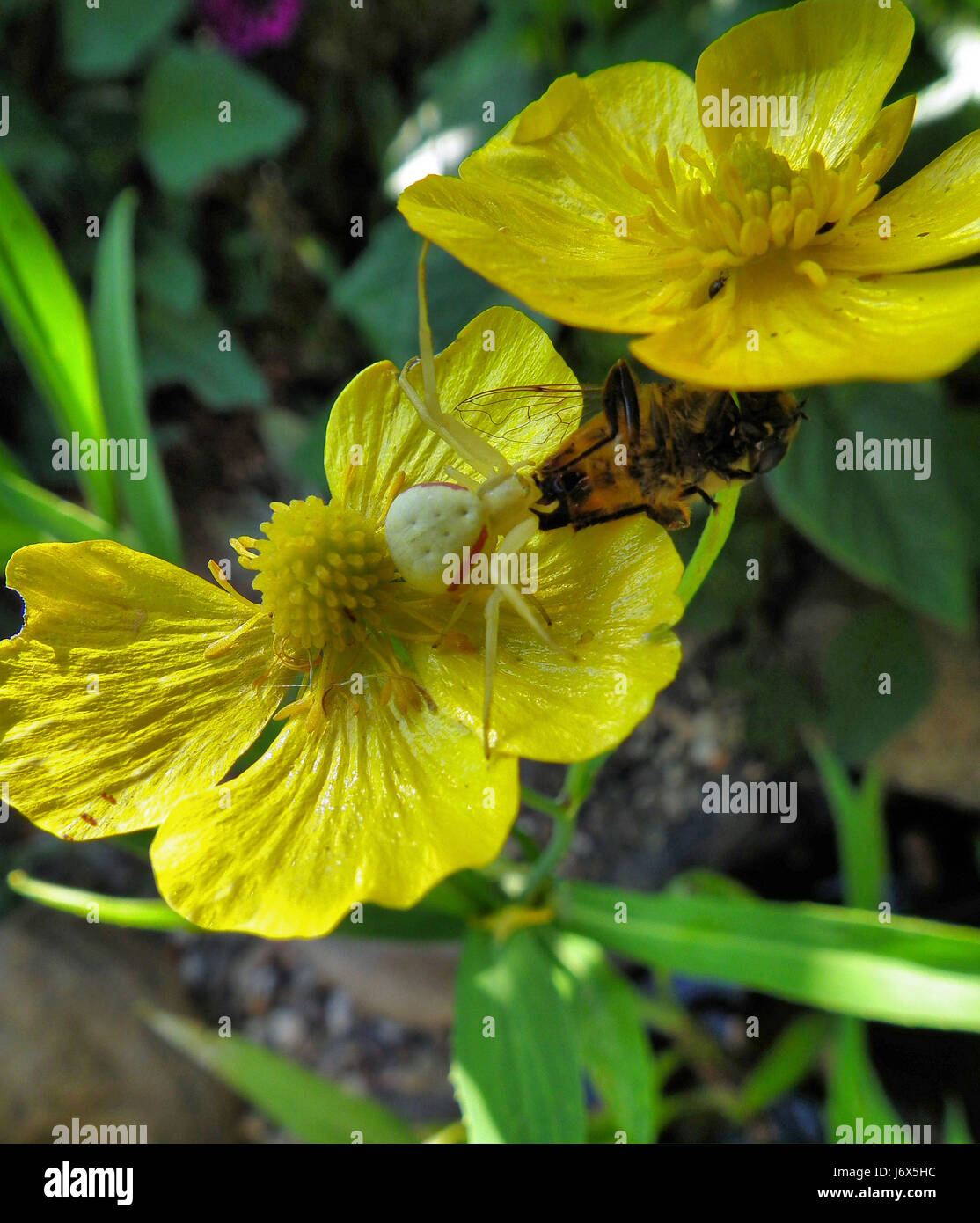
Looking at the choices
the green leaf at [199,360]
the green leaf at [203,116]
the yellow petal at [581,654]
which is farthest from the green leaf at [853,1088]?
the green leaf at [203,116]

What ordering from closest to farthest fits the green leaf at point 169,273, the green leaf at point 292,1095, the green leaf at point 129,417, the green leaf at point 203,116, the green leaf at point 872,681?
the green leaf at point 129,417 → the green leaf at point 292,1095 → the green leaf at point 872,681 → the green leaf at point 203,116 → the green leaf at point 169,273

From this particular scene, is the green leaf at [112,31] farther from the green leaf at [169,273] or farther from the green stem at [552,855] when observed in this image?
the green stem at [552,855]

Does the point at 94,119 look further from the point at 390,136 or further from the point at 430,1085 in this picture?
the point at 430,1085

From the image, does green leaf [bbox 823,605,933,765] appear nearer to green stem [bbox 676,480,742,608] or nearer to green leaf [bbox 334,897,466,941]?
green leaf [bbox 334,897,466,941]

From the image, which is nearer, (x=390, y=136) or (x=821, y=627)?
(x=821, y=627)

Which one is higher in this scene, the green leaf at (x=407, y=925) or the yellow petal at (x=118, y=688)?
the yellow petal at (x=118, y=688)

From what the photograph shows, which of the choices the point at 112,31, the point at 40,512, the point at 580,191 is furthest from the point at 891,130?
the point at 112,31
